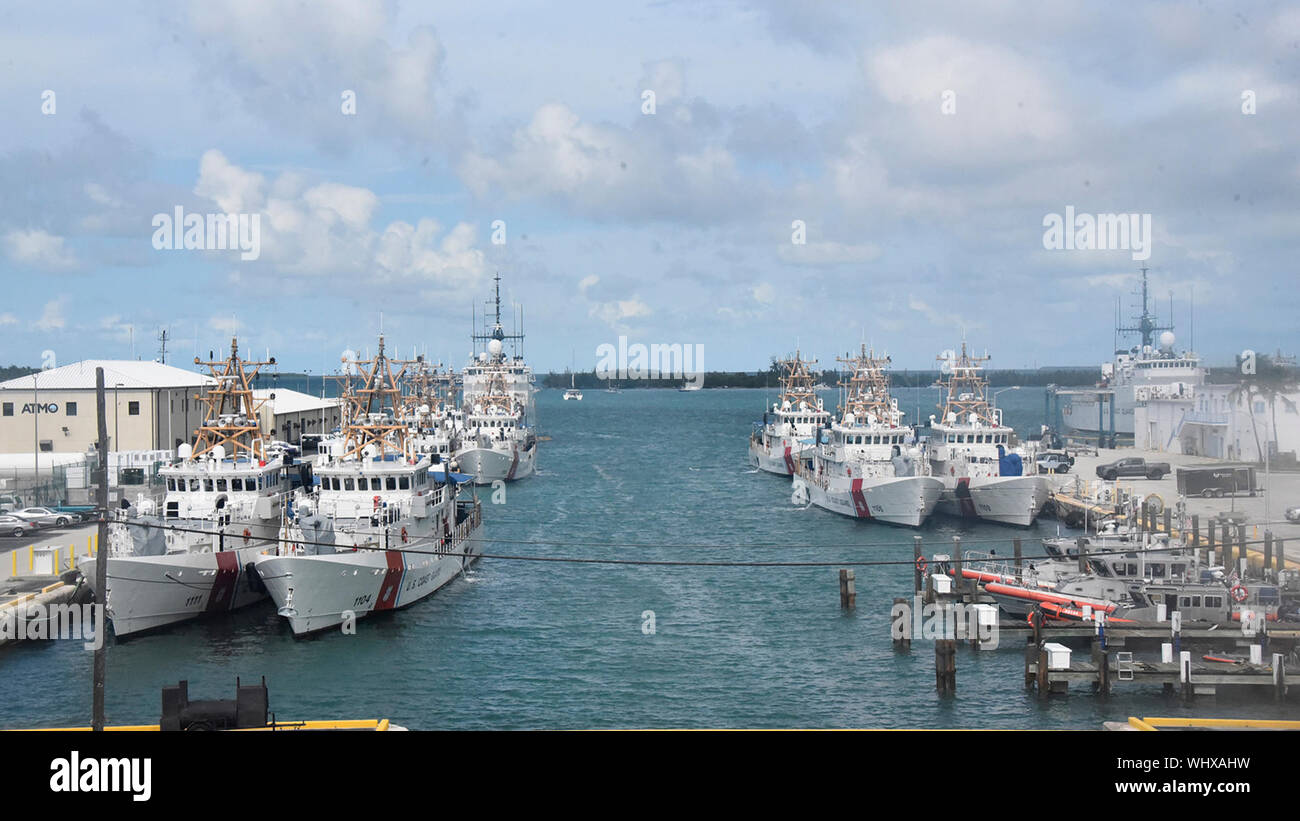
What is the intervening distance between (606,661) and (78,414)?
37.9 m

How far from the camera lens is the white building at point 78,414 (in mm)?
53719

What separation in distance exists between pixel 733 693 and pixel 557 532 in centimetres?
2669

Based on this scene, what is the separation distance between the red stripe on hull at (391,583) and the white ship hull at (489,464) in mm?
36109

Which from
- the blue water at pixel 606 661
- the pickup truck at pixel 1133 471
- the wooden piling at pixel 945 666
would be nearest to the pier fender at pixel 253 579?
the blue water at pixel 606 661

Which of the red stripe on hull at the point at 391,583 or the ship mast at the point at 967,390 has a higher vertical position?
the ship mast at the point at 967,390

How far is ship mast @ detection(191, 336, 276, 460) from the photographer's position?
118ft

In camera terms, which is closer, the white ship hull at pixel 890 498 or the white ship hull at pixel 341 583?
the white ship hull at pixel 341 583

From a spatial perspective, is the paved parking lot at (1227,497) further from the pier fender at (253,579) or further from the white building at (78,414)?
the white building at (78,414)

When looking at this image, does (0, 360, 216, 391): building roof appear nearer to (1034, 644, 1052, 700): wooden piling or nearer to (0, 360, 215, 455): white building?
→ (0, 360, 215, 455): white building

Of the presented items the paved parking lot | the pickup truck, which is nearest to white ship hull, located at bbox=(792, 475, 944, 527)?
the paved parking lot

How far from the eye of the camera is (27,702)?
81.6 feet

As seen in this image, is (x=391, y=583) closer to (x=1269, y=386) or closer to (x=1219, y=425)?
(x=1269, y=386)

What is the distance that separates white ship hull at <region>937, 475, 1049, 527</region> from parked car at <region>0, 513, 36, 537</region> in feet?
133
